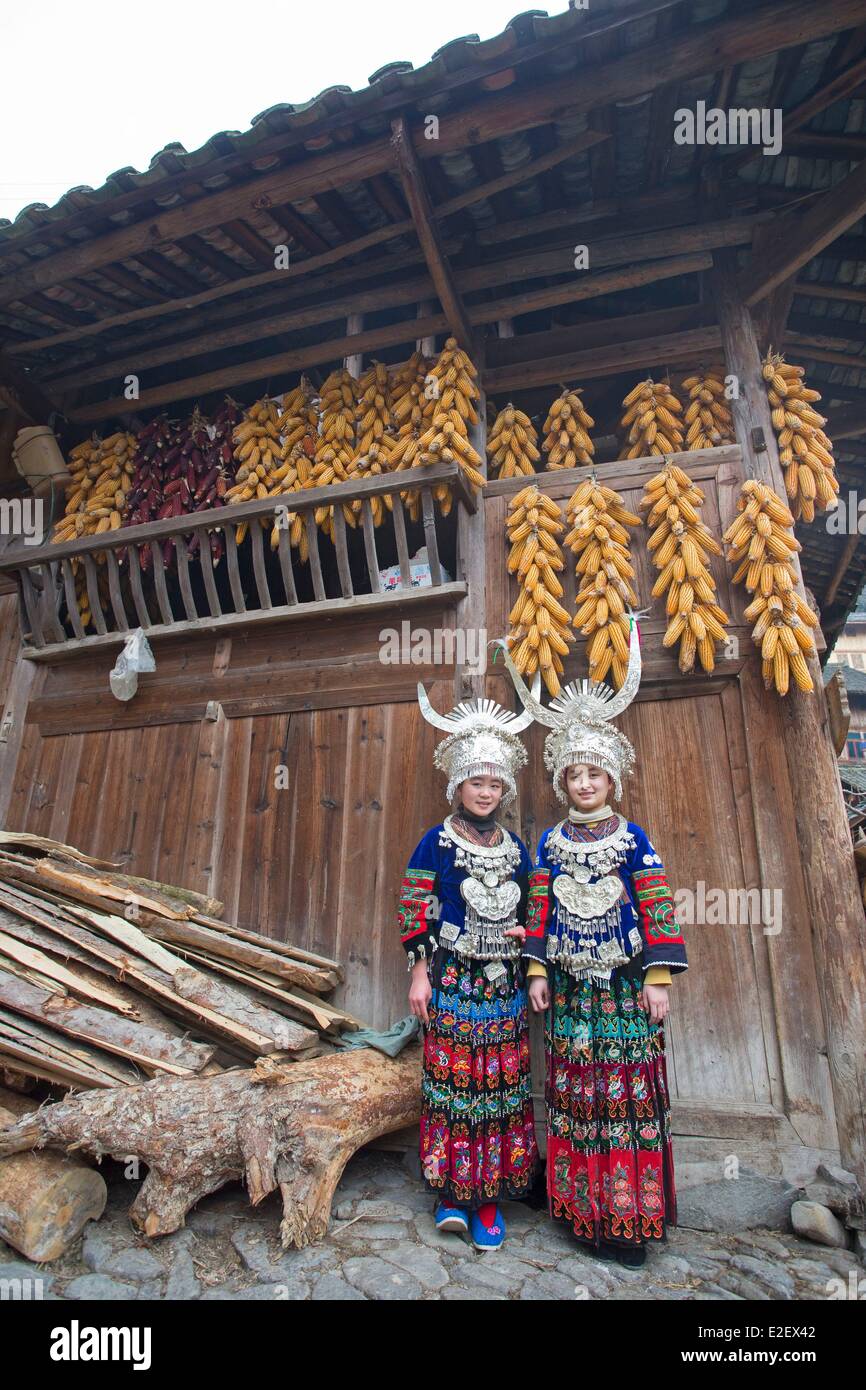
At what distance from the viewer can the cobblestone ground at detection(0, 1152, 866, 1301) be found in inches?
103

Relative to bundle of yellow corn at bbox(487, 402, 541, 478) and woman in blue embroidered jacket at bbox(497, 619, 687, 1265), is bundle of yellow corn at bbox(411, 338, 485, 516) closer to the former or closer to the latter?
bundle of yellow corn at bbox(487, 402, 541, 478)

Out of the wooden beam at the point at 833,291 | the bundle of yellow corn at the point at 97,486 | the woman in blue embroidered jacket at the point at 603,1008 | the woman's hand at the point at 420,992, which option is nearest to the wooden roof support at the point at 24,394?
the bundle of yellow corn at the point at 97,486

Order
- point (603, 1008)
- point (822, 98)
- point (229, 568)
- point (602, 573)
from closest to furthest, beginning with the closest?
1. point (603, 1008)
2. point (822, 98)
3. point (602, 573)
4. point (229, 568)

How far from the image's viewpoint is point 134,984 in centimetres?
376

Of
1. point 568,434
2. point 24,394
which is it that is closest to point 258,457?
point 568,434

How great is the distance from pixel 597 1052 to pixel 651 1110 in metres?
0.31

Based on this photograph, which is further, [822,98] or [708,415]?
Result: [708,415]

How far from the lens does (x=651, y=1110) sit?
3127mm

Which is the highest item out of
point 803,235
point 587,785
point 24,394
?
point 24,394

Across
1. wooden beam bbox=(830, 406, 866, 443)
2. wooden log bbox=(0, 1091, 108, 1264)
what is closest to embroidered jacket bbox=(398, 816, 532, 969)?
wooden log bbox=(0, 1091, 108, 1264)

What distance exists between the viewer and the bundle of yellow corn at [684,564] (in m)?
4.17

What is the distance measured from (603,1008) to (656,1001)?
0.79 feet

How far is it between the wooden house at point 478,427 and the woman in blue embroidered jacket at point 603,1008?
71cm

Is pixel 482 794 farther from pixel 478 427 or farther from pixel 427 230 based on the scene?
pixel 427 230
